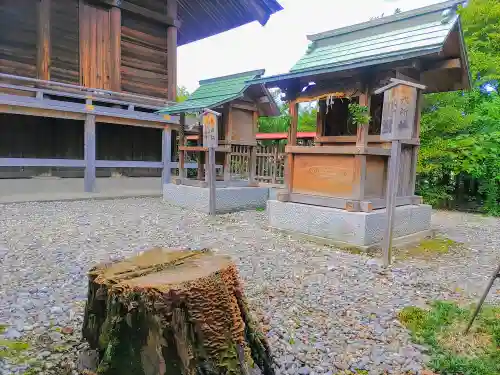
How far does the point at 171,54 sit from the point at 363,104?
29.9ft

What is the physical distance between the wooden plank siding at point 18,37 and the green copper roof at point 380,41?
7.74 m

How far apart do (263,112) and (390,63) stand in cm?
436

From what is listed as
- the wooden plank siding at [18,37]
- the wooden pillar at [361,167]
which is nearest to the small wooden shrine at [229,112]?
the wooden pillar at [361,167]

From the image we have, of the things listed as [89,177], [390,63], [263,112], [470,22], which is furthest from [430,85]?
[89,177]

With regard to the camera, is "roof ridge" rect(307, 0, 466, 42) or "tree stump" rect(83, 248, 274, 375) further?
"roof ridge" rect(307, 0, 466, 42)

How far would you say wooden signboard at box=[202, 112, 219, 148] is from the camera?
→ 787 centimetres

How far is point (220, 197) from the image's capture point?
28.2 ft

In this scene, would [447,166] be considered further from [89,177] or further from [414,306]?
[89,177]

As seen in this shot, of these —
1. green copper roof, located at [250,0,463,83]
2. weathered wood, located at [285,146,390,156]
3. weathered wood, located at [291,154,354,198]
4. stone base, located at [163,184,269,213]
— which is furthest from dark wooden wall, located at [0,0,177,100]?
weathered wood, located at [291,154,354,198]

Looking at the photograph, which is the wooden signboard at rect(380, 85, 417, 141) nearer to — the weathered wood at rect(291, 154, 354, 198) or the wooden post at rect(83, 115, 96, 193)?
the weathered wood at rect(291, 154, 354, 198)

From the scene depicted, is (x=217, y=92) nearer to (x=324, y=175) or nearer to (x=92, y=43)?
(x=324, y=175)

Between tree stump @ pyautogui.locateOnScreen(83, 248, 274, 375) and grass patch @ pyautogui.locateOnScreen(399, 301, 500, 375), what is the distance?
4.61ft

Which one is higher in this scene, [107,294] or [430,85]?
[430,85]

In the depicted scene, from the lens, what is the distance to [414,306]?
11.6ft
